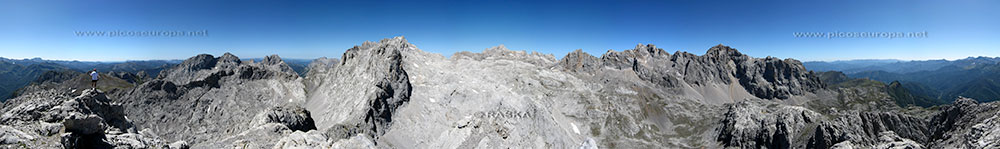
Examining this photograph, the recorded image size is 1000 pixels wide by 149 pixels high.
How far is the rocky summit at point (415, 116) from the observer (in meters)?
23.3

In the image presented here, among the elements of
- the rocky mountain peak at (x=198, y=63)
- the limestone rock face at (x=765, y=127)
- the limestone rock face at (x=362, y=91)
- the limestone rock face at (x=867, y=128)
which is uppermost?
the rocky mountain peak at (x=198, y=63)

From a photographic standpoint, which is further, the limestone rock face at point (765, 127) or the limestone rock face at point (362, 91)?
the limestone rock face at point (765, 127)

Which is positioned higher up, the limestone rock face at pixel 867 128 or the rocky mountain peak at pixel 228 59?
the rocky mountain peak at pixel 228 59

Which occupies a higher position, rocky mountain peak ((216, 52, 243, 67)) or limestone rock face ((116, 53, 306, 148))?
rocky mountain peak ((216, 52, 243, 67))

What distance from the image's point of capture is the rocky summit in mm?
23312

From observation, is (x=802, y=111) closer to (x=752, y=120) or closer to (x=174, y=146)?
(x=752, y=120)

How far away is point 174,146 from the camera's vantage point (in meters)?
22.2

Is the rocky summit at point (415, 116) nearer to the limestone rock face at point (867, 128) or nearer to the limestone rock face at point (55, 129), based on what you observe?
the limestone rock face at point (55, 129)

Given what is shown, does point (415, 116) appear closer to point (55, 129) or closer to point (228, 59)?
point (55, 129)

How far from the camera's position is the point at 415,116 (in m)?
80.4

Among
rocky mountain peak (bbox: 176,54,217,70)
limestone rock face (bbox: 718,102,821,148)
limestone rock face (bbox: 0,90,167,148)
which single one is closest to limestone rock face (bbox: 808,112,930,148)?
limestone rock face (bbox: 718,102,821,148)

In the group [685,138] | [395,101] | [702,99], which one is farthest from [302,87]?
[702,99]

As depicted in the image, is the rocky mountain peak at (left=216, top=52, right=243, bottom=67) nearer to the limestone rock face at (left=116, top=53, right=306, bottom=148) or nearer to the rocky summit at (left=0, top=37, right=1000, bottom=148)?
the rocky summit at (left=0, top=37, right=1000, bottom=148)

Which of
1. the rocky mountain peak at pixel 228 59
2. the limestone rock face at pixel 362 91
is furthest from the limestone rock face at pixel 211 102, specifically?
the rocky mountain peak at pixel 228 59
